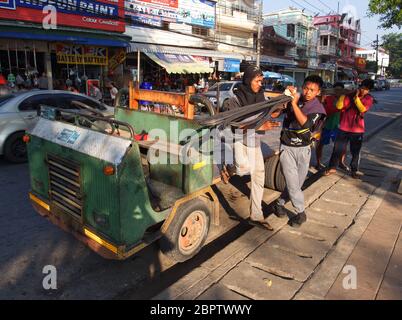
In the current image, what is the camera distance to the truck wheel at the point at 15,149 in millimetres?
6920

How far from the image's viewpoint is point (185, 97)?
147 inches

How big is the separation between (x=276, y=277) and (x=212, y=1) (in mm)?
23569

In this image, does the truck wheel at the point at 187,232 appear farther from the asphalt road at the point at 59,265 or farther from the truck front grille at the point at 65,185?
the truck front grille at the point at 65,185

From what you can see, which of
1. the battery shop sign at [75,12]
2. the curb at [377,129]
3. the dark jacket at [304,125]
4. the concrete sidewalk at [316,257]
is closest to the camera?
the concrete sidewalk at [316,257]

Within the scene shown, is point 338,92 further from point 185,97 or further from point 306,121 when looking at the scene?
point 185,97

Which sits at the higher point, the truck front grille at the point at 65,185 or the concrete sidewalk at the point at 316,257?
the truck front grille at the point at 65,185

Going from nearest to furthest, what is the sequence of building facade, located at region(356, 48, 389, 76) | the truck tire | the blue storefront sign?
the truck tire
the blue storefront sign
building facade, located at region(356, 48, 389, 76)

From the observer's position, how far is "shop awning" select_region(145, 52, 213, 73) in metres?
17.3

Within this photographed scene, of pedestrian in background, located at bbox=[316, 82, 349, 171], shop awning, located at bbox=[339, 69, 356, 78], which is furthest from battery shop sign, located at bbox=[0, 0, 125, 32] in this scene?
shop awning, located at bbox=[339, 69, 356, 78]

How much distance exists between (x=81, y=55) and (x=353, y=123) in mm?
12509

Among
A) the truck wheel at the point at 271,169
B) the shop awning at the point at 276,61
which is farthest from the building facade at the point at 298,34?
the truck wheel at the point at 271,169

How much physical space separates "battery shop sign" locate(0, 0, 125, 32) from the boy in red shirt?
11.4m

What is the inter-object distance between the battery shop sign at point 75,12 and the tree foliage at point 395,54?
4063 inches

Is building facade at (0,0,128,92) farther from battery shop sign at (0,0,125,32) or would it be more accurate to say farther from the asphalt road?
the asphalt road
